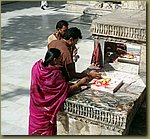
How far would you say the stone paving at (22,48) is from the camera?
15.3 ft

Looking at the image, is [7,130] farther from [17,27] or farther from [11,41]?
[17,27]

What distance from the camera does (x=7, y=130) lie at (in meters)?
4.20

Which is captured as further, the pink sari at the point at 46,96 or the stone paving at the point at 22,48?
the stone paving at the point at 22,48

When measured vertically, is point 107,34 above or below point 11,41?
above

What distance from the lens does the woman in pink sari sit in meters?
3.01

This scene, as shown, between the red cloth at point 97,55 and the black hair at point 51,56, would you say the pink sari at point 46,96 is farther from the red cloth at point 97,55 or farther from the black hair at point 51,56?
the red cloth at point 97,55

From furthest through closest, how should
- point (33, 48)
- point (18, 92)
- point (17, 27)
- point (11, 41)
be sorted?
point (17, 27) < point (11, 41) < point (33, 48) < point (18, 92)

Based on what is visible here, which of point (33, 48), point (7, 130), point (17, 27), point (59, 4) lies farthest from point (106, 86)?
point (59, 4)

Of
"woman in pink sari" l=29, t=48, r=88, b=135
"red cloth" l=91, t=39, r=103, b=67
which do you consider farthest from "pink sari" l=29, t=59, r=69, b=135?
"red cloth" l=91, t=39, r=103, b=67

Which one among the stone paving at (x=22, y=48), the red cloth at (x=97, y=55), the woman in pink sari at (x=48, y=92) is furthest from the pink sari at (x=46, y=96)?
the red cloth at (x=97, y=55)

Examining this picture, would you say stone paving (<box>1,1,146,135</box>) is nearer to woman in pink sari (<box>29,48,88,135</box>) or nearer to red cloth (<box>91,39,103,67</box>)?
woman in pink sari (<box>29,48,88,135</box>)

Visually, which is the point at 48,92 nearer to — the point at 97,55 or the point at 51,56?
the point at 51,56

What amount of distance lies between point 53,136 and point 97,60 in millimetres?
1337

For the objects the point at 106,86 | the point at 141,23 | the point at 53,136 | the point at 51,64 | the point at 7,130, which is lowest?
the point at 7,130
